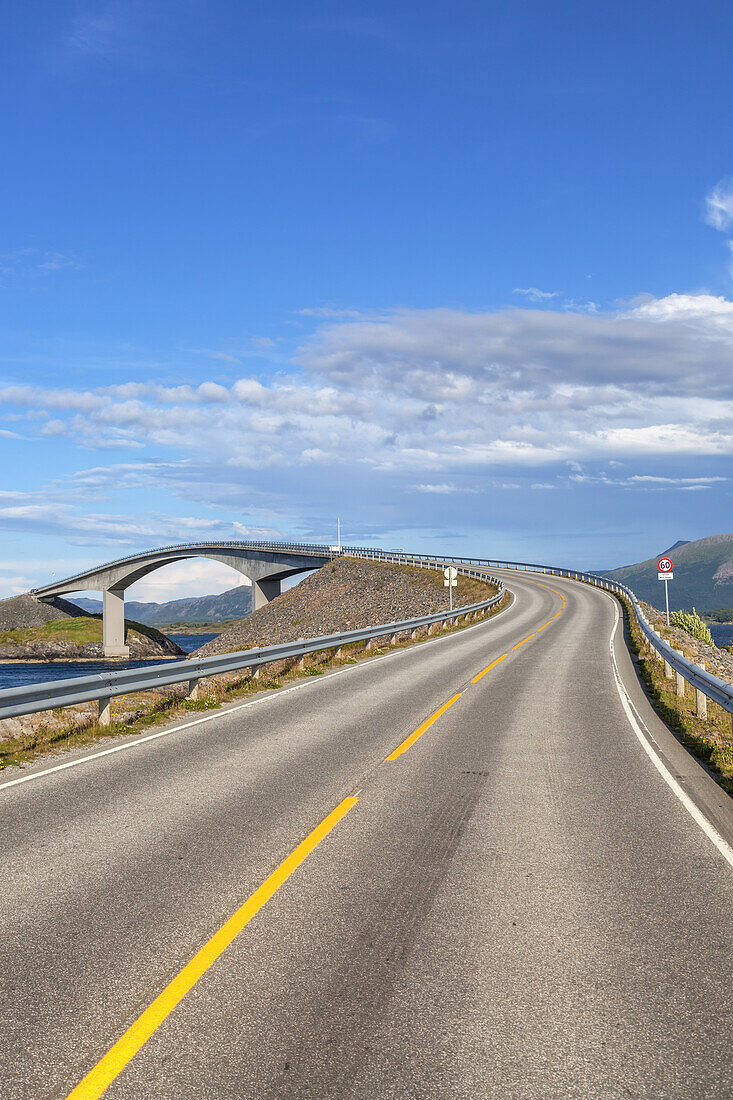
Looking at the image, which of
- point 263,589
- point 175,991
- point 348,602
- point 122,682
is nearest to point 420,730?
point 122,682

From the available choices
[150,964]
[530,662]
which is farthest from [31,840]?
[530,662]

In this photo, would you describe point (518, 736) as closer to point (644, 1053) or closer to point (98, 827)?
point (98, 827)

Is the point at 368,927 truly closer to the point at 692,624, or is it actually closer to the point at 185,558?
the point at 692,624

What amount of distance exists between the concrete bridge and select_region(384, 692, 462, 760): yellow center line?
2929 inches

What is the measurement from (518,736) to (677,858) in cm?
555

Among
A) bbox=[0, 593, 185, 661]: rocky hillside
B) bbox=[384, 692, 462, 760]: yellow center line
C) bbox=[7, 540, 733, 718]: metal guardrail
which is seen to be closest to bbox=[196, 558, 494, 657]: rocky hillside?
bbox=[7, 540, 733, 718]: metal guardrail

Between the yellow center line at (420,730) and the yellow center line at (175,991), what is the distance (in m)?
4.25

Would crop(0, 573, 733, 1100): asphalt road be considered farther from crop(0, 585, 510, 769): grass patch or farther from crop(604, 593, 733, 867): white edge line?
crop(0, 585, 510, 769): grass patch

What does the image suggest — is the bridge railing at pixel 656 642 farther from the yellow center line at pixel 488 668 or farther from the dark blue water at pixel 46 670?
the dark blue water at pixel 46 670

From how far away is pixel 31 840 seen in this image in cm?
707

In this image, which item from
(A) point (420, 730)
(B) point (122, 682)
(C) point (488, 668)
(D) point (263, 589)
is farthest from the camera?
(D) point (263, 589)

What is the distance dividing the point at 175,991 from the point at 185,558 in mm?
113910

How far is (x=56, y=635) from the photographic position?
12188cm

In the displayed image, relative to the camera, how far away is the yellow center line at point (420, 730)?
10.8 m
